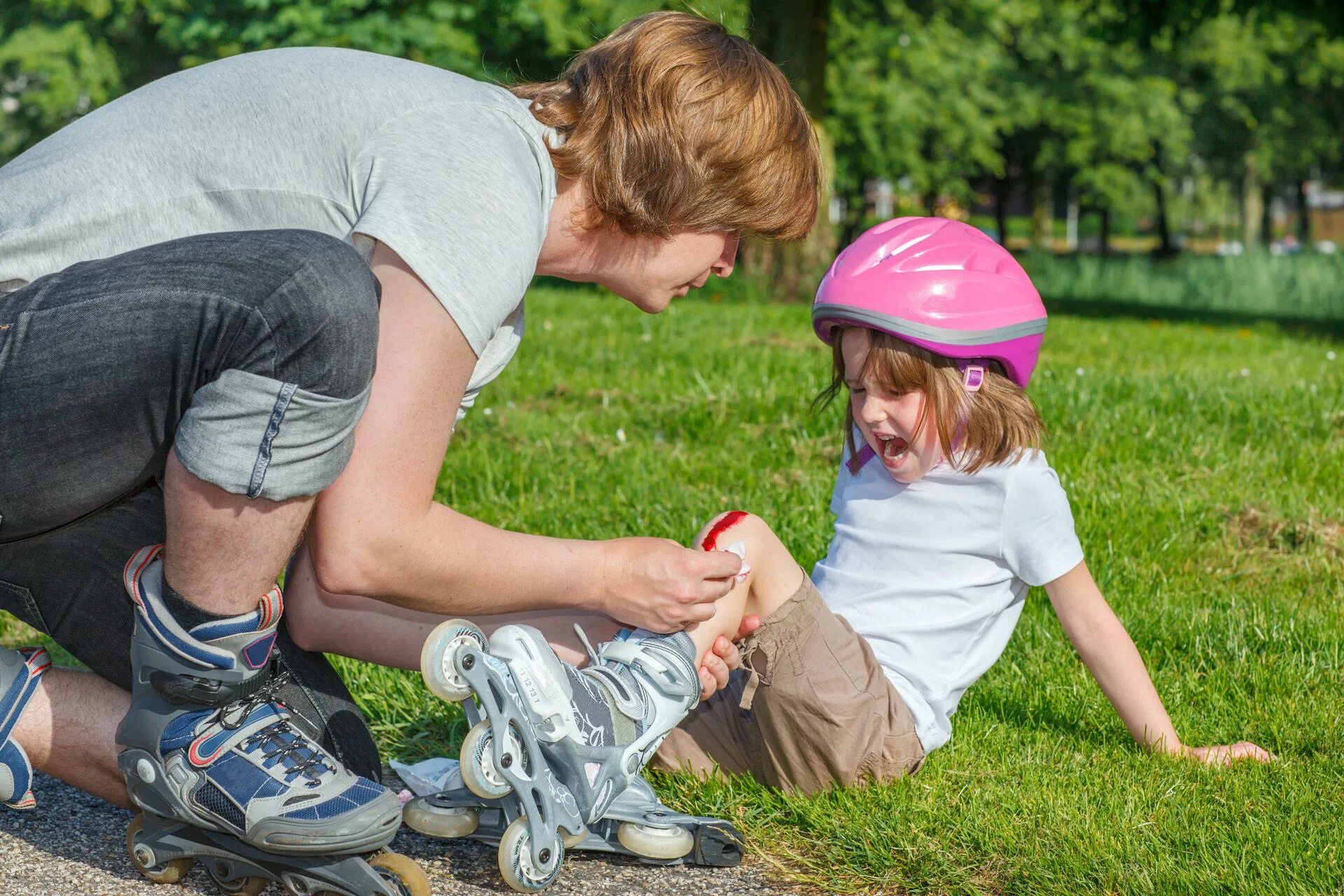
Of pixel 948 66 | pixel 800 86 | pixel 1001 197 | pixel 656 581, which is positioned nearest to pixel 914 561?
pixel 656 581

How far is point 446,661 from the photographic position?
6.63 ft

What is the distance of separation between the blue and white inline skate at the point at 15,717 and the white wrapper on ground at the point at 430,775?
624 millimetres

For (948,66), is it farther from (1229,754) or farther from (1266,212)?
(1266,212)

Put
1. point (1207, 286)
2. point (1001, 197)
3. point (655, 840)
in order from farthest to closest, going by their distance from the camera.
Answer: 1. point (1001, 197)
2. point (1207, 286)
3. point (655, 840)

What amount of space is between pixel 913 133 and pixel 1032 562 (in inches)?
844

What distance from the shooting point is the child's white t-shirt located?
259cm

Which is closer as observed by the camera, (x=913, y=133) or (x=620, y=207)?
(x=620, y=207)

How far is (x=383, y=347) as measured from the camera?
6.61ft

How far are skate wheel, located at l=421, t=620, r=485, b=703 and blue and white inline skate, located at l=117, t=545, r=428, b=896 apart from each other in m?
0.19

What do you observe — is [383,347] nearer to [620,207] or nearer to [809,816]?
[620,207]

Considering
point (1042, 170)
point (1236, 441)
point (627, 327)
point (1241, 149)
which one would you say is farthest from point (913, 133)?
point (1241, 149)

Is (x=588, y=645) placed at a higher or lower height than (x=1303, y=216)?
higher

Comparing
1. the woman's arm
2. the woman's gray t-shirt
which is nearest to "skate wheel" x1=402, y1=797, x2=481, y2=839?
the woman's arm

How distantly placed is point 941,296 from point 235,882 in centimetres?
160
